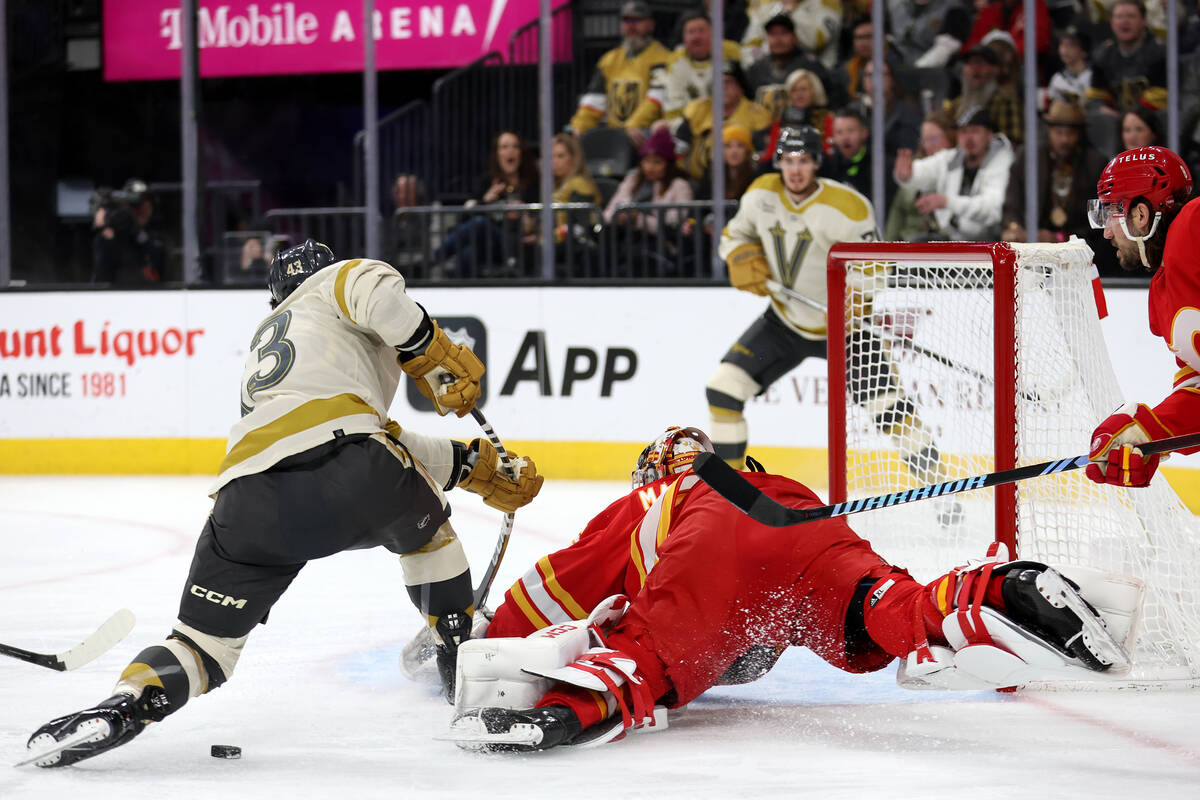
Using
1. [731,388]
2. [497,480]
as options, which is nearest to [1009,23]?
[731,388]

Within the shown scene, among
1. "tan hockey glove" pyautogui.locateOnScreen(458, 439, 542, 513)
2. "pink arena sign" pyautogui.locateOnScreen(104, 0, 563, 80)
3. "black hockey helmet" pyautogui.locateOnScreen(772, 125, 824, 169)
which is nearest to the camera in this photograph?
"tan hockey glove" pyautogui.locateOnScreen(458, 439, 542, 513)

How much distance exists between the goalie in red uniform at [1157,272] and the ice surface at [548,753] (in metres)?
0.46

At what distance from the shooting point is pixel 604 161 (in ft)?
23.9

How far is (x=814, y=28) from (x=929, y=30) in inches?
20.9

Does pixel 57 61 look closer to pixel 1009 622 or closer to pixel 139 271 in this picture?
pixel 139 271

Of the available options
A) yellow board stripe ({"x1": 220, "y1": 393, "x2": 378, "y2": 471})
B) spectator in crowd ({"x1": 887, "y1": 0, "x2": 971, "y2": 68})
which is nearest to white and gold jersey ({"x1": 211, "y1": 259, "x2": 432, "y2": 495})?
yellow board stripe ({"x1": 220, "y1": 393, "x2": 378, "y2": 471})

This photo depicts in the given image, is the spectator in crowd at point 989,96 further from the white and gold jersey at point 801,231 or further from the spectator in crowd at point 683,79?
the white and gold jersey at point 801,231

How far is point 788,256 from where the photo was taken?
5.07 m

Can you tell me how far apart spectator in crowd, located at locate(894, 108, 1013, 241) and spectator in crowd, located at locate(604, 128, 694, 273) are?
0.99m

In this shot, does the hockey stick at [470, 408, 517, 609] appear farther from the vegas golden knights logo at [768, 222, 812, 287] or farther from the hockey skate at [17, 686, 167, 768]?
the vegas golden knights logo at [768, 222, 812, 287]

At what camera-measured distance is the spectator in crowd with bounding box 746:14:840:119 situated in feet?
23.3

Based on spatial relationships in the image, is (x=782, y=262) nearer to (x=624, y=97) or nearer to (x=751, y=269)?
(x=751, y=269)

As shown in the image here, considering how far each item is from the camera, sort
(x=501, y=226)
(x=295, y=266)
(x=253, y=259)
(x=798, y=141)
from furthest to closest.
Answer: (x=253, y=259), (x=501, y=226), (x=798, y=141), (x=295, y=266)

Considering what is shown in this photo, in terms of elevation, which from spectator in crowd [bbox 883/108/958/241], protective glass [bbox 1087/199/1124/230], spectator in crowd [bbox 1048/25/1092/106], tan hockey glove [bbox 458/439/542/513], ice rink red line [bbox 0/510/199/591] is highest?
spectator in crowd [bbox 1048/25/1092/106]
